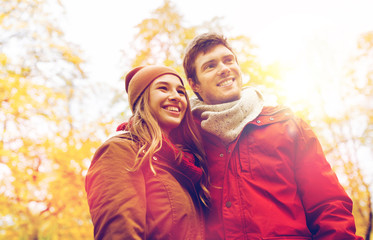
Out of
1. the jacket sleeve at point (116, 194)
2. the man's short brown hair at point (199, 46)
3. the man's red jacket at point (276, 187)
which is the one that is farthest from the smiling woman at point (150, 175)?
the man's short brown hair at point (199, 46)

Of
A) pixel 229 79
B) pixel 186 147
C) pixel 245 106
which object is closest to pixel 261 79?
pixel 229 79

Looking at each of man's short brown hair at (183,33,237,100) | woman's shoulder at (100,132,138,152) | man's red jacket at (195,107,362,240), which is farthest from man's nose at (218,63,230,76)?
woman's shoulder at (100,132,138,152)

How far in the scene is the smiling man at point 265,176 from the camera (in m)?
1.52

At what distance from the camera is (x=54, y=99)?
5078 mm

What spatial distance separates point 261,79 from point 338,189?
2407mm

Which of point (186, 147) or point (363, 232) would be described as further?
point (363, 232)

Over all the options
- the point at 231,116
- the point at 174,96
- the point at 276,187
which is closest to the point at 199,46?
the point at 174,96

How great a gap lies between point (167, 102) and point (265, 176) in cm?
86

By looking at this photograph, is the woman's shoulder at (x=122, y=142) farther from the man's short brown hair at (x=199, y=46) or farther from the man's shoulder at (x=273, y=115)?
the man's short brown hair at (x=199, y=46)

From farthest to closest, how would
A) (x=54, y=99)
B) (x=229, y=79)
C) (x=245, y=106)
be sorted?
1. (x=54, y=99)
2. (x=229, y=79)
3. (x=245, y=106)

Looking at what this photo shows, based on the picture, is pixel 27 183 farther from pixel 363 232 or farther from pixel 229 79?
pixel 363 232

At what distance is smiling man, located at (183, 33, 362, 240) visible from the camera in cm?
152

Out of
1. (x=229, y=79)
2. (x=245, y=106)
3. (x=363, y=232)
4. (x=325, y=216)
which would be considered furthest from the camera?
(x=363, y=232)

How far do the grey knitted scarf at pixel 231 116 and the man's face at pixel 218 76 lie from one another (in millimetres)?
124
